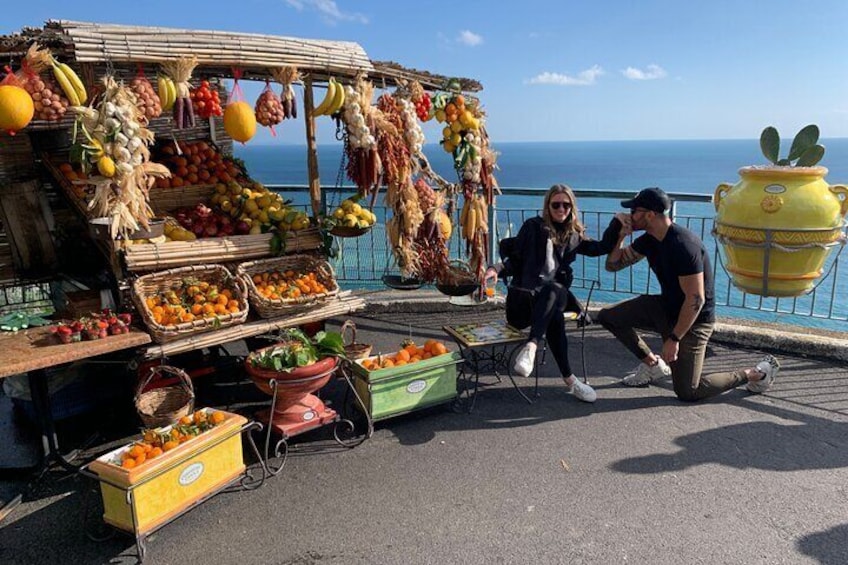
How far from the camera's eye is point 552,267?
5.02 m

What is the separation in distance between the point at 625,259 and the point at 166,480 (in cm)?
371

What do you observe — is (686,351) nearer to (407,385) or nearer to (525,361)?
(525,361)

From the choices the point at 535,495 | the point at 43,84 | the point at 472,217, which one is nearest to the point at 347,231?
the point at 472,217

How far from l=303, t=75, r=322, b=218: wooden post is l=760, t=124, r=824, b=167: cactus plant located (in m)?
3.74

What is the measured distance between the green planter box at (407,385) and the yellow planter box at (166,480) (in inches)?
39.9

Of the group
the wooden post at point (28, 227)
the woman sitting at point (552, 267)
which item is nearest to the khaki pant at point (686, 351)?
the woman sitting at point (552, 267)

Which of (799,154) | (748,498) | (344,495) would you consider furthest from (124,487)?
(799,154)

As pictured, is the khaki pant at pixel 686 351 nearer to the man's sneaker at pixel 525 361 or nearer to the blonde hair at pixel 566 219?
the blonde hair at pixel 566 219

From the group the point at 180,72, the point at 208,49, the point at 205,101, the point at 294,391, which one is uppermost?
the point at 208,49

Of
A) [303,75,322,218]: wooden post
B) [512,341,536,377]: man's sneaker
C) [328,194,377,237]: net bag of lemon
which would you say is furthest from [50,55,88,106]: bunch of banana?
[512,341,536,377]: man's sneaker

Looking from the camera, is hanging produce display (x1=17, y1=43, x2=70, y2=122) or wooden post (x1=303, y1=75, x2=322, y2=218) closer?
hanging produce display (x1=17, y1=43, x2=70, y2=122)

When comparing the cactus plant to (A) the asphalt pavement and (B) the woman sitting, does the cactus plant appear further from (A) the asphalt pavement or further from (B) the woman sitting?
(A) the asphalt pavement

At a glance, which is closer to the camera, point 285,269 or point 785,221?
point 785,221

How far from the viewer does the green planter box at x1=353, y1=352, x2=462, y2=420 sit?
14.0ft
